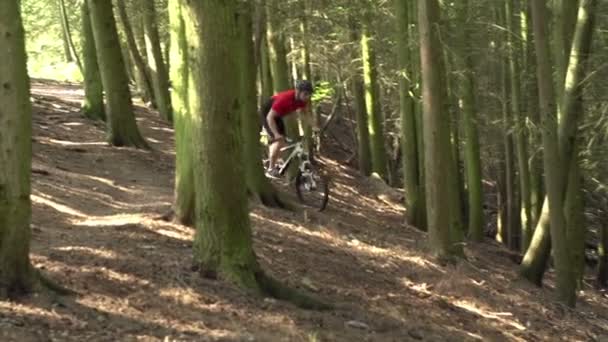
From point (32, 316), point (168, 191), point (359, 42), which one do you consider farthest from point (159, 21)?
point (32, 316)

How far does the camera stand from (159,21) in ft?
80.3

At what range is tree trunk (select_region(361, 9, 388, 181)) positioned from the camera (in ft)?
62.4

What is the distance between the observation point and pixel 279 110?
40.6 feet

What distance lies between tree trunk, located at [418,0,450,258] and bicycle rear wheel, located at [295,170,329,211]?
7.69 ft

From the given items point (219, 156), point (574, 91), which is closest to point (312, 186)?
point (574, 91)

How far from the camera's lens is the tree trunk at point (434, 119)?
11.2 m

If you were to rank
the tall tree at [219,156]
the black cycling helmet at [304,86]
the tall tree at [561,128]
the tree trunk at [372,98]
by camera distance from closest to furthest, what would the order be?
1. the tall tree at [219,156]
2. the tall tree at [561,128]
3. the black cycling helmet at [304,86]
4. the tree trunk at [372,98]

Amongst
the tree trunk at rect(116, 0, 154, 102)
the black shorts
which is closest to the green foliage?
the tree trunk at rect(116, 0, 154, 102)

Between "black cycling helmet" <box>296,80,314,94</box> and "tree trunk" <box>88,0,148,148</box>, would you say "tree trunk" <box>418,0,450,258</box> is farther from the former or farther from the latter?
"tree trunk" <box>88,0,148,148</box>

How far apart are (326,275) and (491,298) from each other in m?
2.73

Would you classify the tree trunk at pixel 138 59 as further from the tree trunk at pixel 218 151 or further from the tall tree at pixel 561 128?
the tree trunk at pixel 218 151

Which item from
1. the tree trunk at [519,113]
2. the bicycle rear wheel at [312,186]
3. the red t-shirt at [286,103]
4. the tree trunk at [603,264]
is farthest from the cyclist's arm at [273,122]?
the tree trunk at [603,264]

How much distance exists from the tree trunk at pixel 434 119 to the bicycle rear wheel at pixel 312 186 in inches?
92.3

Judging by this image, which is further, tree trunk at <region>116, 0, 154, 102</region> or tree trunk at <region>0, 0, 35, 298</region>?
tree trunk at <region>116, 0, 154, 102</region>
